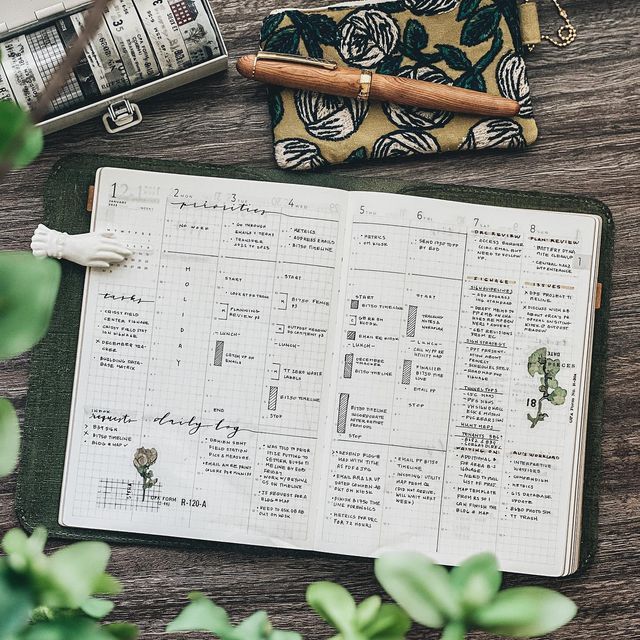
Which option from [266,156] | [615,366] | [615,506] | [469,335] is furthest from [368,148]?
[615,506]

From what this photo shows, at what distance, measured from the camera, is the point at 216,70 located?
2.40 feet

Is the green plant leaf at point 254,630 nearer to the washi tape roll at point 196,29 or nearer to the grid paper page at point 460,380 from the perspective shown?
the grid paper page at point 460,380

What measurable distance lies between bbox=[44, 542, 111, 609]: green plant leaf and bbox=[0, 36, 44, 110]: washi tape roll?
1.69ft

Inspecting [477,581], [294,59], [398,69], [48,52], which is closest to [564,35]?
[398,69]

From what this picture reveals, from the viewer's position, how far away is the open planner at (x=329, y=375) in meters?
0.72

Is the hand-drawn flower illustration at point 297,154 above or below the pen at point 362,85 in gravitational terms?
below

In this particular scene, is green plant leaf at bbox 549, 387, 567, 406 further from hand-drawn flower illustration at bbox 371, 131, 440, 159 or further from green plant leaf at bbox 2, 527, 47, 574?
green plant leaf at bbox 2, 527, 47, 574

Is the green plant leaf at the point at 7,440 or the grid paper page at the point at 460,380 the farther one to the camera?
the grid paper page at the point at 460,380

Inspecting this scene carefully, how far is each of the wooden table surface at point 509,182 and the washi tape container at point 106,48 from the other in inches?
1.5

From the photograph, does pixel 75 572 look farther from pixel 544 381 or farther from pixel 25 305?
pixel 544 381

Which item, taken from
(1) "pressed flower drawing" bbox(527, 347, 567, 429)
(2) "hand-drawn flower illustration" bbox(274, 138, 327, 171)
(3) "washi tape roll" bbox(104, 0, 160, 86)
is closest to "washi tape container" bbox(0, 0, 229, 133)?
(3) "washi tape roll" bbox(104, 0, 160, 86)

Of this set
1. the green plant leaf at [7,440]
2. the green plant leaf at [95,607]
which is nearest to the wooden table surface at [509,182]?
the green plant leaf at [95,607]

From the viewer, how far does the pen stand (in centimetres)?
71

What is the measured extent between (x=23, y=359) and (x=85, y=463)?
0.12m
